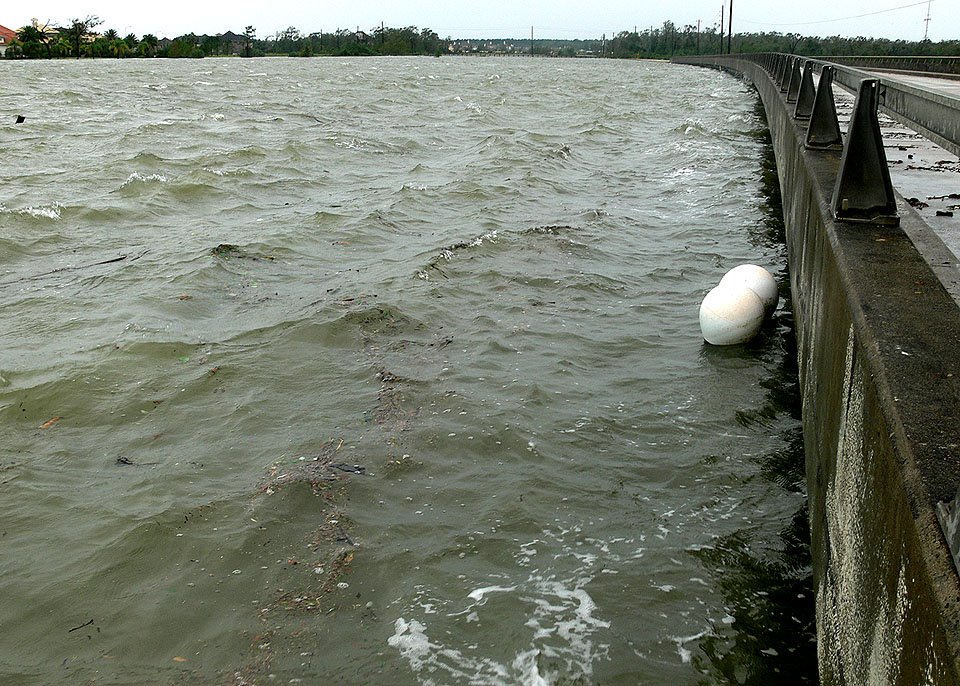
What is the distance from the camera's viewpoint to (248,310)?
27.3 feet

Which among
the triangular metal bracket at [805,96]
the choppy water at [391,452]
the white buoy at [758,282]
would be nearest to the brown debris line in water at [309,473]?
the choppy water at [391,452]

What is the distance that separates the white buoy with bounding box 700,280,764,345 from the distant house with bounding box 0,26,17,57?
132 metres

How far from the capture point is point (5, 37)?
A: 416ft

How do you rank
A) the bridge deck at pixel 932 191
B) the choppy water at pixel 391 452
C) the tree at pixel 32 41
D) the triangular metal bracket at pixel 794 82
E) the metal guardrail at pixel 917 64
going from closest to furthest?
the choppy water at pixel 391 452 < the bridge deck at pixel 932 191 < the triangular metal bracket at pixel 794 82 < the metal guardrail at pixel 917 64 < the tree at pixel 32 41

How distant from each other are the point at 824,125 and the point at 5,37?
478 feet

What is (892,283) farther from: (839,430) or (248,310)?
(248,310)

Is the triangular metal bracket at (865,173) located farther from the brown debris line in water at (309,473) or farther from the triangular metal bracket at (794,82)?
the triangular metal bracket at (794,82)

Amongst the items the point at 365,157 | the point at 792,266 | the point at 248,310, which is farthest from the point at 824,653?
the point at 365,157

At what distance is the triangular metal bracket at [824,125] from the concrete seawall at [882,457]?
10.1 ft

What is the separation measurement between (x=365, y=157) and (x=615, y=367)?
13.2 meters

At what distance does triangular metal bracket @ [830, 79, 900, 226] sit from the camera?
15.7ft

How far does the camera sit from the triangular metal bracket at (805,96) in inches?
416

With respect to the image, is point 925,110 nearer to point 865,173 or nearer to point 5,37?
point 865,173

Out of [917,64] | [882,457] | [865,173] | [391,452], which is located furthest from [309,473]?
[917,64]
